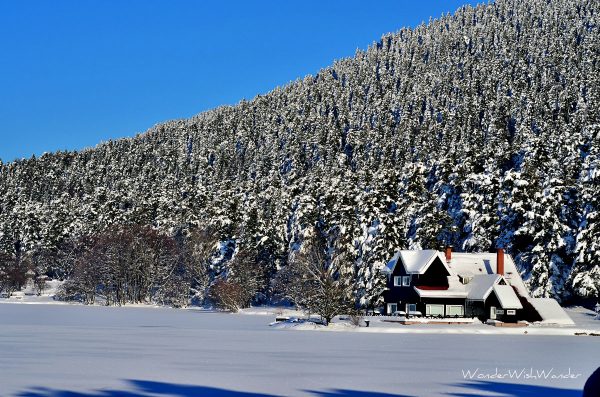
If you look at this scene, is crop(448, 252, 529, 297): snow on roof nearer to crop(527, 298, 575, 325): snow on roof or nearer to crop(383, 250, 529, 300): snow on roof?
crop(383, 250, 529, 300): snow on roof

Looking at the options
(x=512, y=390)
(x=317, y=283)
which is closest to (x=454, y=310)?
(x=317, y=283)

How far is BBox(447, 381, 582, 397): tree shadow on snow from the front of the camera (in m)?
17.0

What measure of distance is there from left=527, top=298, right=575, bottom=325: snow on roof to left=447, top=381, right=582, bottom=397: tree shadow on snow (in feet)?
127

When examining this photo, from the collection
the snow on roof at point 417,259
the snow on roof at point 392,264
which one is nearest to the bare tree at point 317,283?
the snow on roof at point 392,264

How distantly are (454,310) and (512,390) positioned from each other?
44872 millimetres

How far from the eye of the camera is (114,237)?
96.5 m

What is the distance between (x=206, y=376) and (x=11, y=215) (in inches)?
4951

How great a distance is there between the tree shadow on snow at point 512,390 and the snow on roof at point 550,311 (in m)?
38.7

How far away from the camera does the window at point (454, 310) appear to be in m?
61.7

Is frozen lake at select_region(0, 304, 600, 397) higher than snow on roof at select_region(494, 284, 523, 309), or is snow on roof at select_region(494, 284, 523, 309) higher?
snow on roof at select_region(494, 284, 523, 309)

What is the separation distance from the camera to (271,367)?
861 inches

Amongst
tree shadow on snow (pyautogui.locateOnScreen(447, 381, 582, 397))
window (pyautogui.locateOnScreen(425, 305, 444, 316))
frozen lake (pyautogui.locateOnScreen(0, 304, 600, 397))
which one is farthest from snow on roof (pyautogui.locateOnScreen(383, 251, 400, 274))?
tree shadow on snow (pyautogui.locateOnScreen(447, 381, 582, 397))

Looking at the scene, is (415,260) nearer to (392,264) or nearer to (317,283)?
(392,264)

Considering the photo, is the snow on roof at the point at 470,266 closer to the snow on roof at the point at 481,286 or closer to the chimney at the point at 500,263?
the snow on roof at the point at 481,286
